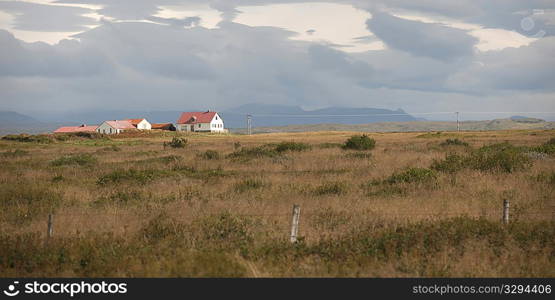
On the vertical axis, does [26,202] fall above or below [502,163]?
below

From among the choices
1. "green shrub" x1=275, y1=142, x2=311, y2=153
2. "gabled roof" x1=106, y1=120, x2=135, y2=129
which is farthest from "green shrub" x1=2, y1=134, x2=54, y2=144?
"green shrub" x1=275, y1=142, x2=311, y2=153

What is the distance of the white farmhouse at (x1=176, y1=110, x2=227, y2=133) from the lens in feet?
453

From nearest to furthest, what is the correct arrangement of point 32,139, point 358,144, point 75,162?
point 75,162, point 358,144, point 32,139

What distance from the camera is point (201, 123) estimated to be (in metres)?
139

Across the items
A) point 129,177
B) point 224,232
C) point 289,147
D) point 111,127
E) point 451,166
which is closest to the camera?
point 224,232

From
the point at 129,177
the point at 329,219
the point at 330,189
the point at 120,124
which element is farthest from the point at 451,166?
the point at 120,124

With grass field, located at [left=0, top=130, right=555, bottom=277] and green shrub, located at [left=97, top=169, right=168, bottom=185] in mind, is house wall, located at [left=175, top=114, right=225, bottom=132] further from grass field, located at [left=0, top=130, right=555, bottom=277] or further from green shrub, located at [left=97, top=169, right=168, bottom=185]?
green shrub, located at [left=97, top=169, right=168, bottom=185]

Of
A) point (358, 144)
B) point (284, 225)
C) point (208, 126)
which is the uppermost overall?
point (208, 126)

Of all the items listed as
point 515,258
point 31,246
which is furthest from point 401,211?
point 31,246

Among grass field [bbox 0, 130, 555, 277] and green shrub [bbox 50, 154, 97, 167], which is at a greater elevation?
green shrub [bbox 50, 154, 97, 167]

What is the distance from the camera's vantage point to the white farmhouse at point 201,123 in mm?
138000

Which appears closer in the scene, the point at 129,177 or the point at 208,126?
the point at 129,177

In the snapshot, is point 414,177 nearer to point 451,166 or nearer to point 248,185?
point 451,166

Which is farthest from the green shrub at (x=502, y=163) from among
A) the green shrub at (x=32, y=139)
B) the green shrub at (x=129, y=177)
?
the green shrub at (x=32, y=139)
